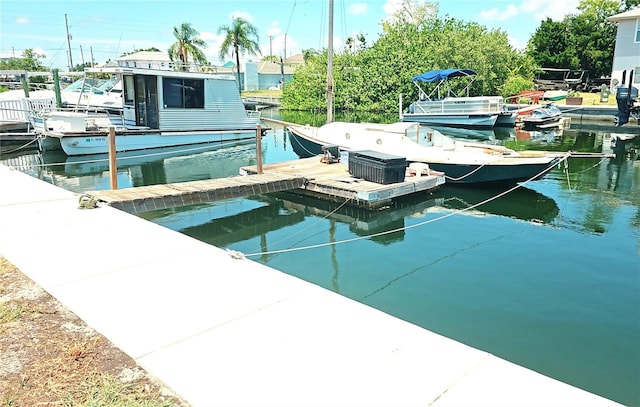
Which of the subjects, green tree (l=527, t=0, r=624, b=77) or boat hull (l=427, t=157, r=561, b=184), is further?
green tree (l=527, t=0, r=624, b=77)

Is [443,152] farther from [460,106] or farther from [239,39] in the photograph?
[239,39]

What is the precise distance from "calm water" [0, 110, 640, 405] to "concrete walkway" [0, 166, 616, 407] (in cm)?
134

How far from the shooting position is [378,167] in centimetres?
1059

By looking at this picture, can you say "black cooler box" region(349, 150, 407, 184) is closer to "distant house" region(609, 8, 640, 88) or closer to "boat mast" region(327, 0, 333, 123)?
"boat mast" region(327, 0, 333, 123)

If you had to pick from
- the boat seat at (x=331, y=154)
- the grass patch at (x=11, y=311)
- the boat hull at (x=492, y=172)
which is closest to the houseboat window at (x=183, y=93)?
the boat seat at (x=331, y=154)

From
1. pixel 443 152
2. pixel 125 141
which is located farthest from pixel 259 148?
pixel 125 141

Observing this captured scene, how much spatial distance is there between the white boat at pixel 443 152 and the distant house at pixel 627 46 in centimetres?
2729

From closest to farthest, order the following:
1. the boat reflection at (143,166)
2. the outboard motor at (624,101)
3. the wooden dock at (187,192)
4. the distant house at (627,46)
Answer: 1. the wooden dock at (187,192)
2. the boat reflection at (143,166)
3. the outboard motor at (624,101)
4. the distant house at (627,46)

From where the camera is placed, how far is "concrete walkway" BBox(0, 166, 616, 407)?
2847 millimetres

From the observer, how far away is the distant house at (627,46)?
109 ft

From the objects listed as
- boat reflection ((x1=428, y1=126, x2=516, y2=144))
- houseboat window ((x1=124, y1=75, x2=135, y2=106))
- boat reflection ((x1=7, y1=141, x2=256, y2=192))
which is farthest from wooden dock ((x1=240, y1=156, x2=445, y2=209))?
boat reflection ((x1=428, y1=126, x2=516, y2=144))

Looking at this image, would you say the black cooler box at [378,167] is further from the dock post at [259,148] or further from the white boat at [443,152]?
the dock post at [259,148]

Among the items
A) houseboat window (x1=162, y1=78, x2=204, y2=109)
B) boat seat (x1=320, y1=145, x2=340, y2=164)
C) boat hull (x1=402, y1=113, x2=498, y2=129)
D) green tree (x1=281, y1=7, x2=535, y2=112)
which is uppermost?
green tree (x1=281, y1=7, x2=535, y2=112)

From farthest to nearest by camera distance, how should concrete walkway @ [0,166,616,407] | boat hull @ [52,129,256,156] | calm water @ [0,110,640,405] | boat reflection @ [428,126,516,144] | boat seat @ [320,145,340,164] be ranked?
1. boat reflection @ [428,126,516,144]
2. boat hull @ [52,129,256,156]
3. boat seat @ [320,145,340,164]
4. calm water @ [0,110,640,405]
5. concrete walkway @ [0,166,616,407]
